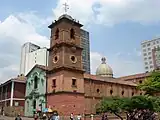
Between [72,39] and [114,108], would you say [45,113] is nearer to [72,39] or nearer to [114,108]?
[72,39]

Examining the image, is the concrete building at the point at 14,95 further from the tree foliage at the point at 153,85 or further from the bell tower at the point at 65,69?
the tree foliage at the point at 153,85

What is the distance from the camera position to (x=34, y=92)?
46.5m

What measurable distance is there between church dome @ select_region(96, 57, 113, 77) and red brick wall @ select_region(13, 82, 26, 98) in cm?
1820

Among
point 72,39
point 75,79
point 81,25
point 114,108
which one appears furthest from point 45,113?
point 114,108

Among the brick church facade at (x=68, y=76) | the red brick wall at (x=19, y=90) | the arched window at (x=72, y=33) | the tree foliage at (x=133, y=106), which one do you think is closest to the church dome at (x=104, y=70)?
the brick church facade at (x=68, y=76)

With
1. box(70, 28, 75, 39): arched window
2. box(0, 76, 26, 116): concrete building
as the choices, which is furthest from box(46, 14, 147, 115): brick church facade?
box(0, 76, 26, 116): concrete building

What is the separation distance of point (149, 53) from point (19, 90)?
263 ft

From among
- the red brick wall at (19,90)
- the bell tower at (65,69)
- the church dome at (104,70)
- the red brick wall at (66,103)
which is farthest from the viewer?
the church dome at (104,70)

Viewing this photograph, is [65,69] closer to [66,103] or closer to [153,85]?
[66,103]

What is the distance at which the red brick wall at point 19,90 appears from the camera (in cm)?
5104

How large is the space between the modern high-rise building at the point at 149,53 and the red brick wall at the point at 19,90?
73850 millimetres

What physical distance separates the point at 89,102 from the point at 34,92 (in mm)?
9765

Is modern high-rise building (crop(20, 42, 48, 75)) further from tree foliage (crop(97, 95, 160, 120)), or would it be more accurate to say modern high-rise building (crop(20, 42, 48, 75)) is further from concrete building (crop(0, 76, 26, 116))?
tree foliage (crop(97, 95, 160, 120))

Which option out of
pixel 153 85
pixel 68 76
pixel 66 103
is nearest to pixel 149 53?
pixel 153 85
